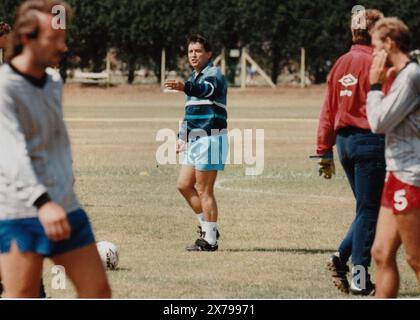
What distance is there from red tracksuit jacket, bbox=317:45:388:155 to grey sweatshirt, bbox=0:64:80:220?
3530mm

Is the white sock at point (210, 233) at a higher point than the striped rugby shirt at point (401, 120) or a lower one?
lower

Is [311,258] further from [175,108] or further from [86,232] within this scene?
[175,108]

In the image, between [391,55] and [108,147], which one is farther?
[108,147]

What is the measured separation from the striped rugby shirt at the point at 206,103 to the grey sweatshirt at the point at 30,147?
18.3 ft

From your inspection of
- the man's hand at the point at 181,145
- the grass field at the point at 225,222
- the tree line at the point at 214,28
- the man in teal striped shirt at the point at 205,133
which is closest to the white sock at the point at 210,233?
the man in teal striped shirt at the point at 205,133

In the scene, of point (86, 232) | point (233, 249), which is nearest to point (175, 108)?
point (233, 249)

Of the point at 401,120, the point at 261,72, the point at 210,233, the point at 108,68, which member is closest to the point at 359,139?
the point at 401,120

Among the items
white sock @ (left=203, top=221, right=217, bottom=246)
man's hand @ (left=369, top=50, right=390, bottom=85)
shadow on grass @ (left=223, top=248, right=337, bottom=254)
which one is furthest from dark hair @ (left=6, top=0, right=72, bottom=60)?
shadow on grass @ (left=223, top=248, right=337, bottom=254)

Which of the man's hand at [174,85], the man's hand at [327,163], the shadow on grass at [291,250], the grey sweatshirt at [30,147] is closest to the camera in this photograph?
the grey sweatshirt at [30,147]

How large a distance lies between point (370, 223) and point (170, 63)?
53087 millimetres

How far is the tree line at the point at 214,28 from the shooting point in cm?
6100

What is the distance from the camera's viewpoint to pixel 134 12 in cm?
6256

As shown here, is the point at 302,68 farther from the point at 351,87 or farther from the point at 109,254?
the point at 351,87

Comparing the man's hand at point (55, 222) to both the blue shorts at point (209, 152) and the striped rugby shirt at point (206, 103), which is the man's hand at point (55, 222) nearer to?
the striped rugby shirt at point (206, 103)
